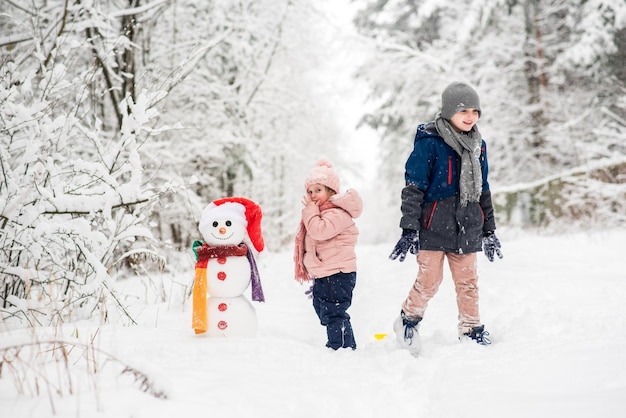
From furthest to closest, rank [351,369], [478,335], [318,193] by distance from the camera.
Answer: [318,193] < [478,335] < [351,369]

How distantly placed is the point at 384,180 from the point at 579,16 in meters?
8.30

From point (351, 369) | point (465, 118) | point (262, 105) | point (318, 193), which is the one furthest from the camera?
point (262, 105)

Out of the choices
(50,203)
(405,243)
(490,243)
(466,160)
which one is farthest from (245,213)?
(490,243)

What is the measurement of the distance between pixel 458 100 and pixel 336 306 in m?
1.59

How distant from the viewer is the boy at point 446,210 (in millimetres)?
3146

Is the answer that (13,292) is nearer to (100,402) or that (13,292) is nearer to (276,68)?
(100,402)

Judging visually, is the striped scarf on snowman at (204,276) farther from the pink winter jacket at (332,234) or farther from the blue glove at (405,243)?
the blue glove at (405,243)

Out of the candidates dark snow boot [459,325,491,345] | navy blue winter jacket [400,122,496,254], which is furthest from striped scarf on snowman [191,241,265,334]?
dark snow boot [459,325,491,345]

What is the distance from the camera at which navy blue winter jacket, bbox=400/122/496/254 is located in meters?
3.15

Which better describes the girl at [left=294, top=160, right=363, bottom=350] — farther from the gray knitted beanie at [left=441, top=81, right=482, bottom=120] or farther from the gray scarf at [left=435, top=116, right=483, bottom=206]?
the gray knitted beanie at [left=441, top=81, right=482, bottom=120]

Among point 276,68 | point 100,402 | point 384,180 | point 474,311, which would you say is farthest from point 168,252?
point 384,180

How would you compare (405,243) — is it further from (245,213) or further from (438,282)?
(245,213)

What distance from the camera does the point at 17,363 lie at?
2.06m

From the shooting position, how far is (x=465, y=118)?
3238mm
